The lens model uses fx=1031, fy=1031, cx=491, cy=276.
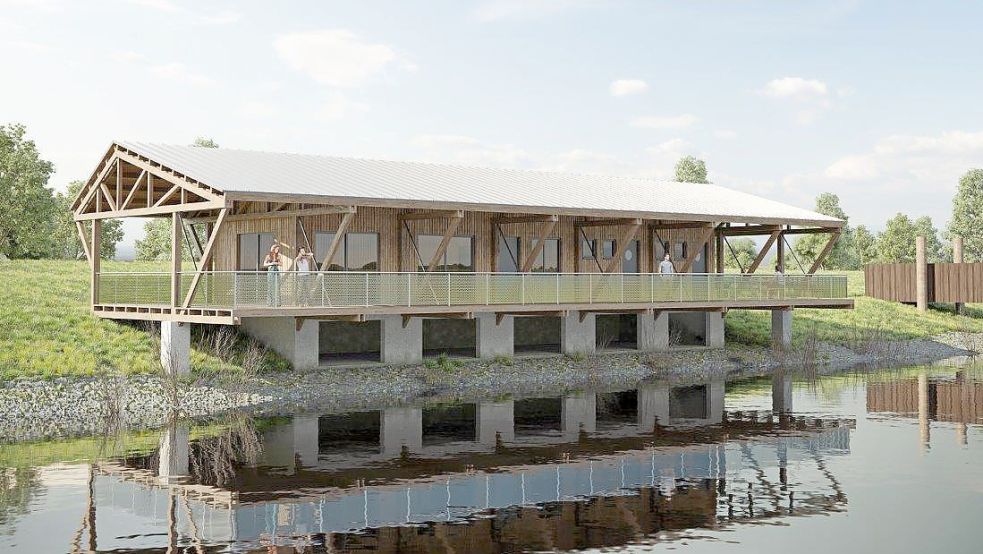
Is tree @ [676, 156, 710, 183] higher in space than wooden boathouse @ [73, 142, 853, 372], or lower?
higher

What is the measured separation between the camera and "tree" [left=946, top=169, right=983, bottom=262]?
86.5 meters

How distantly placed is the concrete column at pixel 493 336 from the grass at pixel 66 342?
7.03m

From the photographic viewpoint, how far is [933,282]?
53906mm

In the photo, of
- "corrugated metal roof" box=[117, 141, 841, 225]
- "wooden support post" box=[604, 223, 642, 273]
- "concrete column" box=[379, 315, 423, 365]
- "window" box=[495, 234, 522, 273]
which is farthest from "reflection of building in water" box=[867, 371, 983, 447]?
"concrete column" box=[379, 315, 423, 365]

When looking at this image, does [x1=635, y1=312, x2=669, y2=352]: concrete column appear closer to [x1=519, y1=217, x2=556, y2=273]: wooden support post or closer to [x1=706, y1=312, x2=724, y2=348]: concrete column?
[x1=706, y1=312, x2=724, y2=348]: concrete column

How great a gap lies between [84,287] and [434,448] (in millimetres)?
20477

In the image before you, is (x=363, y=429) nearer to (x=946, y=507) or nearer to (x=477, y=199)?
(x=477, y=199)

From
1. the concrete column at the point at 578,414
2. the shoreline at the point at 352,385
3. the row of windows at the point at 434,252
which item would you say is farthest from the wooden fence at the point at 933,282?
the concrete column at the point at 578,414

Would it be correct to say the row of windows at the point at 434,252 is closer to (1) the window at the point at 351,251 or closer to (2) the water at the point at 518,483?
(1) the window at the point at 351,251

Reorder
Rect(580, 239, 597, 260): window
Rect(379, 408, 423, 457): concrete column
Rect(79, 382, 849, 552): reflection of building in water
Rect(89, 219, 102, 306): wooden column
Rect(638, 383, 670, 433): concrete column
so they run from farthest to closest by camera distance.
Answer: Rect(580, 239, 597, 260): window, Rect(89, 219, 102, 306): wooden column, Rect(638, 383, 670, 433): concrete column, Rect(379, 408, 423, 457): concrete column, Rect(79, 382, 849, 552): reflection of building in water

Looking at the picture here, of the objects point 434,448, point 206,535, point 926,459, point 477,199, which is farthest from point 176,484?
point 477,199

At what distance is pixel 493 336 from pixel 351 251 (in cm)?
585

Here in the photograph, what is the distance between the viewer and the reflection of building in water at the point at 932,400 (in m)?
24.8

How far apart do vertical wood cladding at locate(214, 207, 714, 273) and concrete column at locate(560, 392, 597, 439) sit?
23.6 ft
